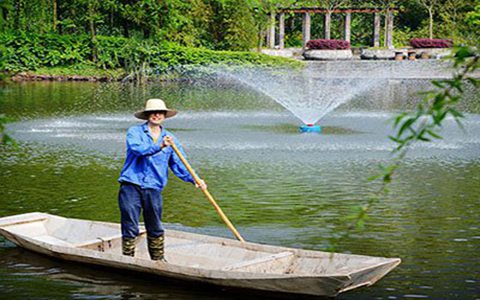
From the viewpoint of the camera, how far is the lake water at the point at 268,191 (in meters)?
8.16

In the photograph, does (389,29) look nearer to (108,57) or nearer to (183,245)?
(108,57)

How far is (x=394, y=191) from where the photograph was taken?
12.9m

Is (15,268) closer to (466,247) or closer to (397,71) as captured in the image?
(466,247)

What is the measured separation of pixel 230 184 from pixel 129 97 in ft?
58.1

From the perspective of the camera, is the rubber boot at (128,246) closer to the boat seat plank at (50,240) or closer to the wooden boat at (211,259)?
the wooden boat at (211,259)

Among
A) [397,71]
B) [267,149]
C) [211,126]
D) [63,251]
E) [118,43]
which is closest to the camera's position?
[63,251]

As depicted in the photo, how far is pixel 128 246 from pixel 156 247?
253 mm

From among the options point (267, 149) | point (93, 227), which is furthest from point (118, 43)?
point (93, 227)

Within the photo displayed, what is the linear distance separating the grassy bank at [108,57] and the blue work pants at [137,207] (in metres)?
31.8

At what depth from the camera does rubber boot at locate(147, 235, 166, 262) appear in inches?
315

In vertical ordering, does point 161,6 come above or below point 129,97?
above

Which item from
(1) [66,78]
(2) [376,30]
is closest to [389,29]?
(2) [376,30]

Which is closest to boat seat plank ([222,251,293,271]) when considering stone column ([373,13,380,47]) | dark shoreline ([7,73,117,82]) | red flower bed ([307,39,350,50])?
dark shoreline ([7,73,117,82])

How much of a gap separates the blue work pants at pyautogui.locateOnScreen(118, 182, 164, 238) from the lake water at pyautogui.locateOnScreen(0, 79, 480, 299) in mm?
428
